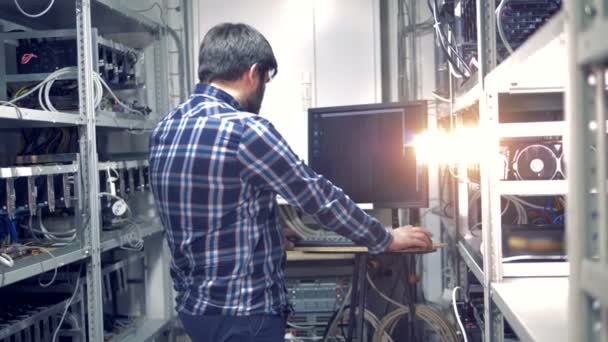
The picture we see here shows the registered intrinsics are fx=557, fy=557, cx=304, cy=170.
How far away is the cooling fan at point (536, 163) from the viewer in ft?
5.13

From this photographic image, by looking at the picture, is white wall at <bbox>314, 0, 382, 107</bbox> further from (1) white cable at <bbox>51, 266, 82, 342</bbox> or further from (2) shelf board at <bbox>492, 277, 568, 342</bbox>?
(2) shelf board at <bbox>492, 277, 568, 342</bbox>

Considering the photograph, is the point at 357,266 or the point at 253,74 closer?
the point at 253,74

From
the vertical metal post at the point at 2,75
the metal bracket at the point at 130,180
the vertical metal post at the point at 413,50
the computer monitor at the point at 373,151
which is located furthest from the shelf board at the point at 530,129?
the vertical metal post at the point at 2,75

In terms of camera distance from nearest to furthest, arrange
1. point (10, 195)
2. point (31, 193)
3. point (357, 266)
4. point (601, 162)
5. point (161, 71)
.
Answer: point (601, 162), point (10, 195), point (31, 193), point (357, 266), point (161, 71)

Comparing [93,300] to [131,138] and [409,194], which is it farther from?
[409,194]

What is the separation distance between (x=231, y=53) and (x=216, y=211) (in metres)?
0.42

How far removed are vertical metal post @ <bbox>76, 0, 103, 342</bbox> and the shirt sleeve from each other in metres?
0.92

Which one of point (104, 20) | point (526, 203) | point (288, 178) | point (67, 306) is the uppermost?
point (104, 20)

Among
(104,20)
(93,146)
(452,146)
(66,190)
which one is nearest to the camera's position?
(66,190)

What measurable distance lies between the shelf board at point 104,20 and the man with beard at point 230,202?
95 cm

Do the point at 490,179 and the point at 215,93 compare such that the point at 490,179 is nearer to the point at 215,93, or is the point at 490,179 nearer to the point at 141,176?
the point at 215,93

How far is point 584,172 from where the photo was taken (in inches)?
24.8

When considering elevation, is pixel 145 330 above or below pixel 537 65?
below

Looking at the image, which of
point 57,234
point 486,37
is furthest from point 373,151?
point 57,234
